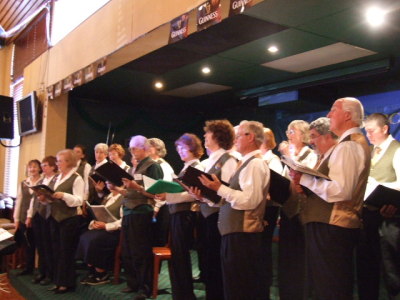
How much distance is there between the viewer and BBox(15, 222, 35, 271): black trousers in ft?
16.5

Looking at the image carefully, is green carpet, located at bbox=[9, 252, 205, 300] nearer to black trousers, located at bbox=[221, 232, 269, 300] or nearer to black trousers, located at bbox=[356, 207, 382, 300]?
black trousers, located at bbox=[221, 232, 269, 300]


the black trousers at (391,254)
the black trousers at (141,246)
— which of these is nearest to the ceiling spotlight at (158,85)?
the black trousers at (141,246)

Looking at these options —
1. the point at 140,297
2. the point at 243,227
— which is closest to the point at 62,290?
the point at 140,297

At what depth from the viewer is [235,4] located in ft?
8.95

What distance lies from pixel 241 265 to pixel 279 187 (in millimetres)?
525

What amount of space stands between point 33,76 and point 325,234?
634cm

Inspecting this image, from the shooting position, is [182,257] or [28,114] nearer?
[182,257]

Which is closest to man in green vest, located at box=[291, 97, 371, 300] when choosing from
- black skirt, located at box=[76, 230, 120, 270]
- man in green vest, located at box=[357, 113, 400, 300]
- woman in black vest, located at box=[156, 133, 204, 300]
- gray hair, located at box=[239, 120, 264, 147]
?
gray hair, located at box=[239, 120, 264, 147]

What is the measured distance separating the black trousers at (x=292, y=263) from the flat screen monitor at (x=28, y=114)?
4.75 meters

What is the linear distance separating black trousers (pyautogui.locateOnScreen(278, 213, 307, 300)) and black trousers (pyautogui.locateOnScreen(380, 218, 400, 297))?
56cm

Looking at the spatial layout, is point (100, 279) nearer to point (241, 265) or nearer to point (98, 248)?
point (98, 248)

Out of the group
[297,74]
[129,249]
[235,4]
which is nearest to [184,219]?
[129,249]

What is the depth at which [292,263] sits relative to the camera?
3.02 meters

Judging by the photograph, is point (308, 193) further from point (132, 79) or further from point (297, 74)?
point (132, 79)
